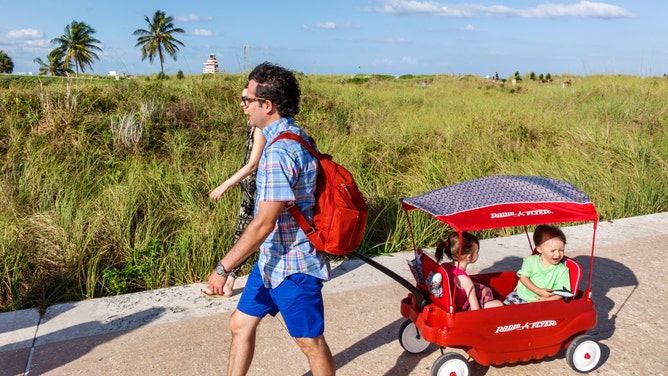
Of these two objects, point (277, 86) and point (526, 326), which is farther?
point (526, 326)

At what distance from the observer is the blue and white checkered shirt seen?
2523 millimetres

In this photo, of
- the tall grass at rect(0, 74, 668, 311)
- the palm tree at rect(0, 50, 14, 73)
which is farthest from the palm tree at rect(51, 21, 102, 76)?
the tall grass at rect(0, 74, 668, 311)

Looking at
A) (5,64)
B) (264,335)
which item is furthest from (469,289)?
(5,64)

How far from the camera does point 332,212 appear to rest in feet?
8.56

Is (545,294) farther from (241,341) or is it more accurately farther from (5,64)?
(5,64)

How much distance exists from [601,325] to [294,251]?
2.62 m

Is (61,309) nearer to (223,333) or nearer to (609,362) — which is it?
(223,333)

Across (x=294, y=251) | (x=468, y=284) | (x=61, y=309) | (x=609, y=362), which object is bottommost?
(x=609, y=362)

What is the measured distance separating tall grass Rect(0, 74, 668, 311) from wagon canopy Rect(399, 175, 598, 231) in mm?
2319

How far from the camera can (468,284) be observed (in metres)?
3.43

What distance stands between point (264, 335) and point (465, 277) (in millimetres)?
1335

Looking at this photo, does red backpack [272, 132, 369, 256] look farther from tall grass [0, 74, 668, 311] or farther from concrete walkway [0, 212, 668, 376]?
tall grass [0, 74, 668, 311]

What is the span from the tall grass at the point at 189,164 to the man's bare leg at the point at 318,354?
2.35m

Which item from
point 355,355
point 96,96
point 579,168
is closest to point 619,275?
point 355,355
